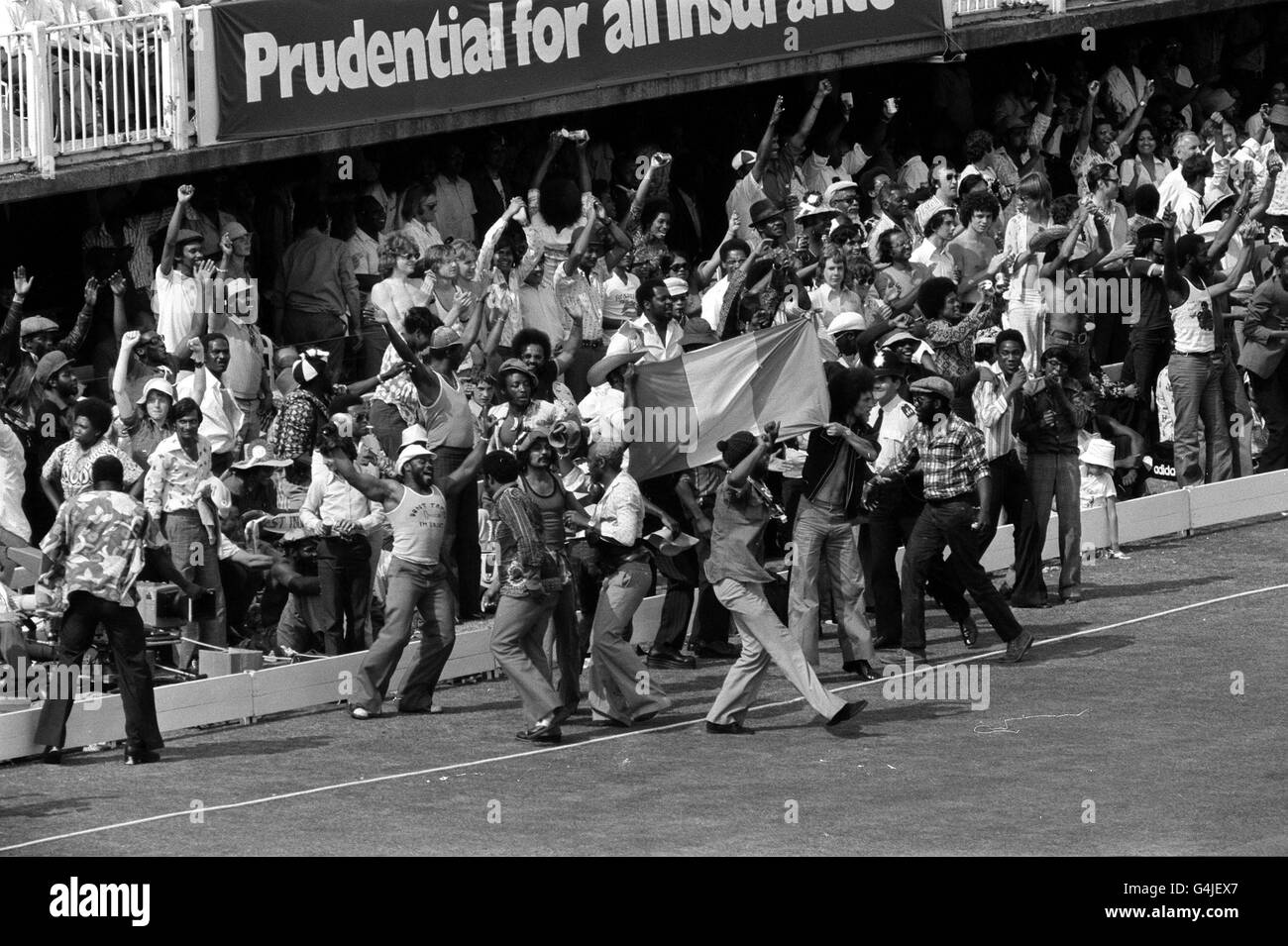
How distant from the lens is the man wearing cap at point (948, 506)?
56.3ft

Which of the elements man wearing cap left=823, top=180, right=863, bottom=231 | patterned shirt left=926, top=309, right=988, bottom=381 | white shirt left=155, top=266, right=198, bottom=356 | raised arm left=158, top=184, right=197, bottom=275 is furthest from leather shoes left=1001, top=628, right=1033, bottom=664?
man wearing cap left=823, top=180, right=863, bottom=231

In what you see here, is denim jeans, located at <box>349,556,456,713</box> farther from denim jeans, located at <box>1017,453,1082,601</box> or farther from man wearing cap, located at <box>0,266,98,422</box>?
denim jeans, located at <box>1017,453,1082,601</box>

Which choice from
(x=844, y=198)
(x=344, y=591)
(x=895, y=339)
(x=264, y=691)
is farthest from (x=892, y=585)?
(x=844, y=198)

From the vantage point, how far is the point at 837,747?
15.5 m

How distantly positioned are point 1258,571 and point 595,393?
5.58 meters

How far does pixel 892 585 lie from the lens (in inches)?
705

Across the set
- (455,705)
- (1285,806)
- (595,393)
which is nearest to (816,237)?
(595,393)

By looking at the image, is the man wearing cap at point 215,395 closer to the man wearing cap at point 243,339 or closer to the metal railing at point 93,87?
the man wearing cap at point 243,339

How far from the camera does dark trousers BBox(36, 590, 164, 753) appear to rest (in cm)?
1514

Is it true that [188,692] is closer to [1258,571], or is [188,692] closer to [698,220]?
[1258,571]

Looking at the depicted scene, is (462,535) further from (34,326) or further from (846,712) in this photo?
(846,712)

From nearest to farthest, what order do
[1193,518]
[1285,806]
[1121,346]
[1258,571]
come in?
1. [1285,806]
2. [1258,571]
3. [1193,518]
4. [1121,346]

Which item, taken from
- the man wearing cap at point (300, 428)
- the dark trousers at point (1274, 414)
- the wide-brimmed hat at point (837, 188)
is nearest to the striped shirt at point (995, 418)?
the dark trousers at point (1274, 414)

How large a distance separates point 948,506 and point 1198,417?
17.8 ft
